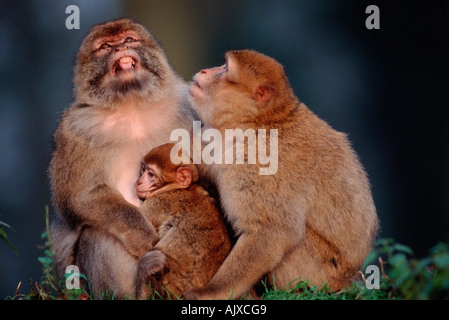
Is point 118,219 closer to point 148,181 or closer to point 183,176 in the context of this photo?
point 148,181

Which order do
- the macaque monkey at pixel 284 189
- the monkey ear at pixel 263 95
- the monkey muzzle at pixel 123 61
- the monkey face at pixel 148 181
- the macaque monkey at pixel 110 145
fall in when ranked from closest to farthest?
the macaque monkey at pixel 284 189 < the monkey ear at pixel 263 95 < the macaque monkey at pixel 110 145 < the monkey face at pixel 148 181 < the monkey muzzle at pixel 123 61

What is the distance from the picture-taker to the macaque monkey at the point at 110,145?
4.45m

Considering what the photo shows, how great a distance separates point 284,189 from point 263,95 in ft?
2.06

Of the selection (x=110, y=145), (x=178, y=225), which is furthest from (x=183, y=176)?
(x=110, y=145)

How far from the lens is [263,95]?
4.36m

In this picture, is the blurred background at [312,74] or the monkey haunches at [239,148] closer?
the monkey haunches at [239,148]

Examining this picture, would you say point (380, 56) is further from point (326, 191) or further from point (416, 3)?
point (326, 191)

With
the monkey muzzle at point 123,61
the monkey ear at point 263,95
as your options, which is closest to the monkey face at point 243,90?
the monkey ear at point 263,95

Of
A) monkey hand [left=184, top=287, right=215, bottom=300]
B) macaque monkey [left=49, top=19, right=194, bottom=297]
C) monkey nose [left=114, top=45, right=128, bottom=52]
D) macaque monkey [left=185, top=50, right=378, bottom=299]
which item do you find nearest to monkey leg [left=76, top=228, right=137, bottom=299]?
macaque monkey [left=49, top=19, right=194, bottom=297]

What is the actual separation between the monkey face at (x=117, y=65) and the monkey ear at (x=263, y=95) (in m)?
0.85

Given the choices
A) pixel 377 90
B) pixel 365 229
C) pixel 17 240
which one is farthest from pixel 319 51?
pixel 17 240

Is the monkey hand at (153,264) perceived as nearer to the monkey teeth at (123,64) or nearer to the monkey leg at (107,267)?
the monkey leg at (107,267)

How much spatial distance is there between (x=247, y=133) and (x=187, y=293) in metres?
1.04

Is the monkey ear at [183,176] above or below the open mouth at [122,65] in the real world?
below
